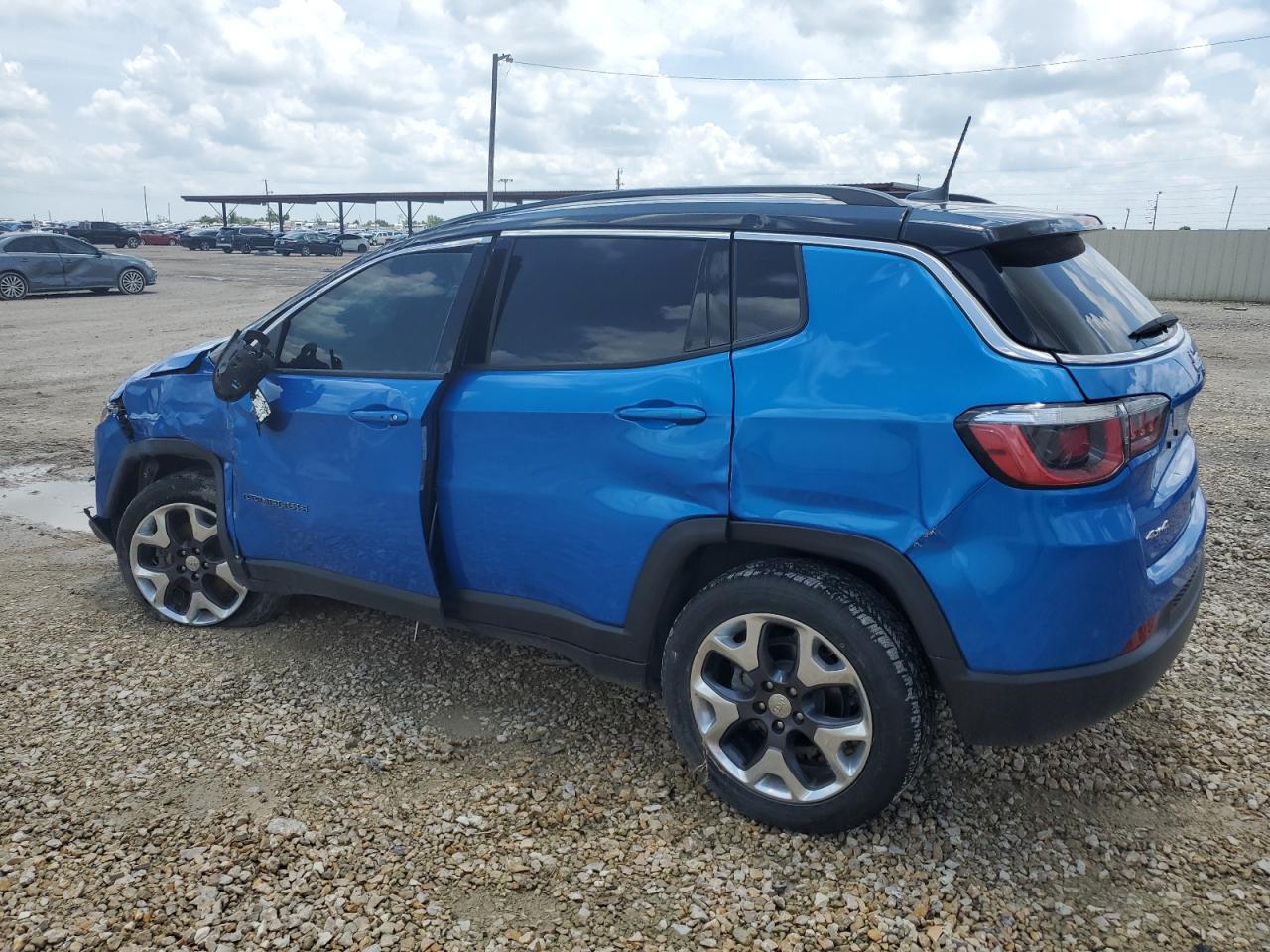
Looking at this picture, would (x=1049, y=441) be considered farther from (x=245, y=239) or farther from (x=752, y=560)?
(x=245, y=239)

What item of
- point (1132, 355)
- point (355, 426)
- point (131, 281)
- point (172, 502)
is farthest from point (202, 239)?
point (1132, 355)

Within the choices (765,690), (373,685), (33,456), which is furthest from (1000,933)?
(33,456)

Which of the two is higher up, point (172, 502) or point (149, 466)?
point (149, 466)

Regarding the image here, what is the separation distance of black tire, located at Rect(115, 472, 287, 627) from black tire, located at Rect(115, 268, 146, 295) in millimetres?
21276

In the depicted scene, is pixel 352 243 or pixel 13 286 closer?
pixel 13 286

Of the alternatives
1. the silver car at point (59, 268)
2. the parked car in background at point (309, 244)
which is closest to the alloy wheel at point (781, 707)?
the silver car at point (59, 268)

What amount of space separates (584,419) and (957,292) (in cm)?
116

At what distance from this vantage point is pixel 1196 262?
25.4 meters

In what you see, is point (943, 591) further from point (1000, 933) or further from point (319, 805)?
point (319, 805)

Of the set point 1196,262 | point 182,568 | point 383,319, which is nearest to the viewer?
point 383,319

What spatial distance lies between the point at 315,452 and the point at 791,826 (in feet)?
6.97

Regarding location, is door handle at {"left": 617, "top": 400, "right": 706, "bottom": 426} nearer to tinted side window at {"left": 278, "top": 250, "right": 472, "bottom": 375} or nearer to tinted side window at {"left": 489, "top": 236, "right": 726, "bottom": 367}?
tinted side window at {"left": 489, "top": 236, "right": 726, "bottom": 367}

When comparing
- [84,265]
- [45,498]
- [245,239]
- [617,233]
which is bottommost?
[45,498]

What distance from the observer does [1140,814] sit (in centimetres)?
309
